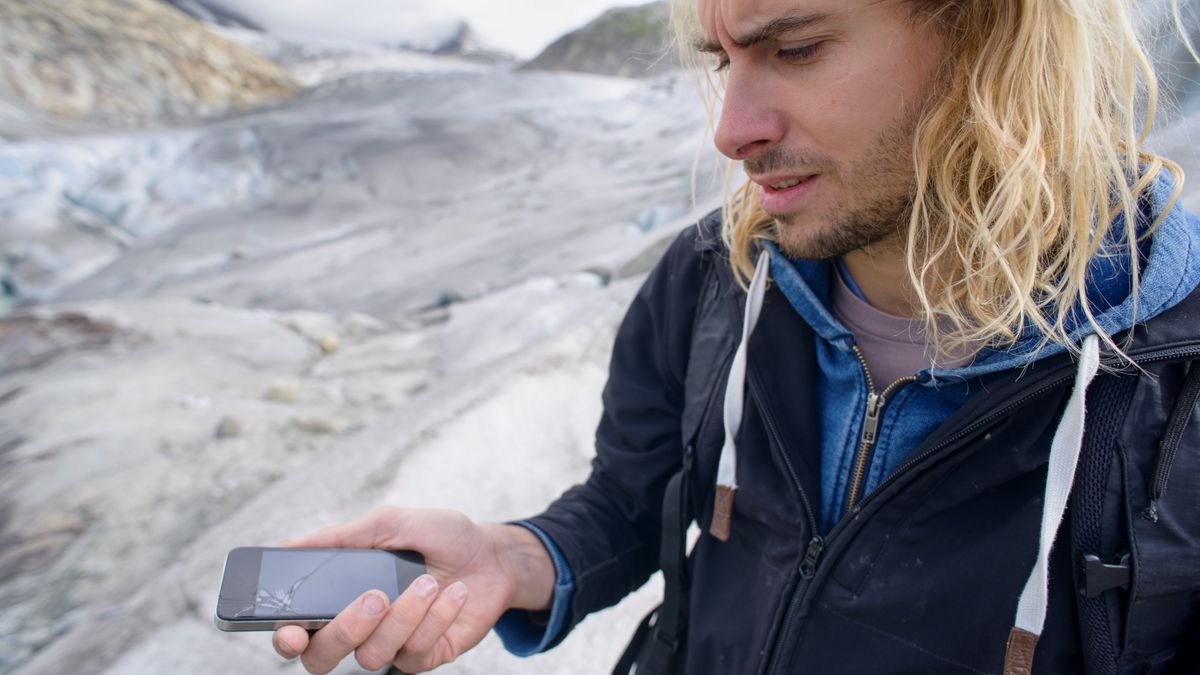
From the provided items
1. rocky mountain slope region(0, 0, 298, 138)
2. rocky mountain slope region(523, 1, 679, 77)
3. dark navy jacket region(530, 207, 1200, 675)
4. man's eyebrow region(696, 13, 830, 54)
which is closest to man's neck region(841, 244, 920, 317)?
dark navy jacket region(530, 207, 1200, 675)

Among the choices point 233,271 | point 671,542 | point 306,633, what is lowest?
point 233,271

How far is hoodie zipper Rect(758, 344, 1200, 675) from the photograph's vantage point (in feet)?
2.94

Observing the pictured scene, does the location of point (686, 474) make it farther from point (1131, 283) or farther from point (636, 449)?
point (1131, 283)

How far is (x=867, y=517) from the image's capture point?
3.50 feet

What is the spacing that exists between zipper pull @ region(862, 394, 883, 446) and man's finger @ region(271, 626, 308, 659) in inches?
34.6

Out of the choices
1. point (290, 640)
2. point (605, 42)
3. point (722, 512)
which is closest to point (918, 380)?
point (722, 512)

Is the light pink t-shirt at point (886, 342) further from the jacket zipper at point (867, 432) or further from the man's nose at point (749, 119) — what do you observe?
the man's nose at point (749, 119)

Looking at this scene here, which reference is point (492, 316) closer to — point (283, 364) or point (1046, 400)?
point (283, 364)

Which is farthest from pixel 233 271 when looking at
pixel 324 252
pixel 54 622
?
pixel 54 622

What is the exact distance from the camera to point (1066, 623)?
38.1 inches

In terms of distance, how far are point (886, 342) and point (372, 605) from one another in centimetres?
87

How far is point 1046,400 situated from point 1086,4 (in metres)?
0.57

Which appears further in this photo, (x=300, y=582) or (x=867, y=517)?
(x=300, y=582)

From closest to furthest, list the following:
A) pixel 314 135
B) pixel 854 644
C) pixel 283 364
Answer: pixel 854 644
pixel 283 364
pixel 314 135
